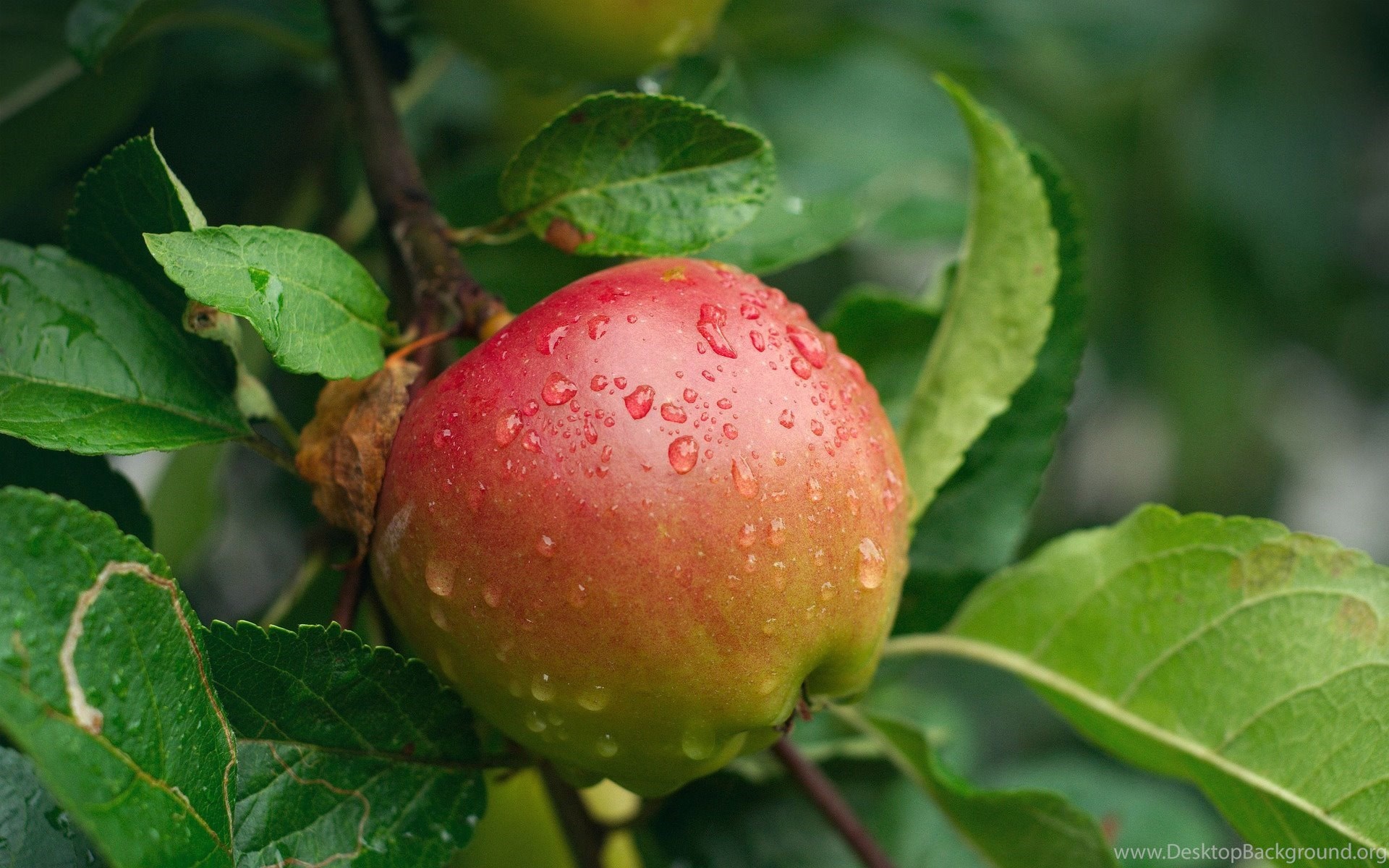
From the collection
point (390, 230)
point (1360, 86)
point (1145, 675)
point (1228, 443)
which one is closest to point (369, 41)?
point (390, 230)

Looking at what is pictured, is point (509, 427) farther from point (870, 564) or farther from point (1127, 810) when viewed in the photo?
point (1127, 810)

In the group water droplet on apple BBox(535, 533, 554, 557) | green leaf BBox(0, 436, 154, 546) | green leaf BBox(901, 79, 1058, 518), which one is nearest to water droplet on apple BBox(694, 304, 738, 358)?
water droplet on apple BBox(535, 533, 554, 557)

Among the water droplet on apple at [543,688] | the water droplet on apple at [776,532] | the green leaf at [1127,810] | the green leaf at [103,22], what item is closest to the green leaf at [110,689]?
the water droplet on apple at [543,688]

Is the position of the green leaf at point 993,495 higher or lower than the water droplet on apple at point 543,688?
lower

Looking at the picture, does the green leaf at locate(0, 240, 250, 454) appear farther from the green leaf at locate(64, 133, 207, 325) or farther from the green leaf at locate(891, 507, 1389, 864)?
the green leaf at locate(891, 507, 1389, 864)

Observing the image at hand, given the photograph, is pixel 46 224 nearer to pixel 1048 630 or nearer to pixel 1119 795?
pixel 1048 630

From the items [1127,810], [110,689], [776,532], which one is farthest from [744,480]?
[1127,810]

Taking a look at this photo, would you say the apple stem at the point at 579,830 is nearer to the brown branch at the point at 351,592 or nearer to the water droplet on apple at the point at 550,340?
the brown branch at the point at 351,592
